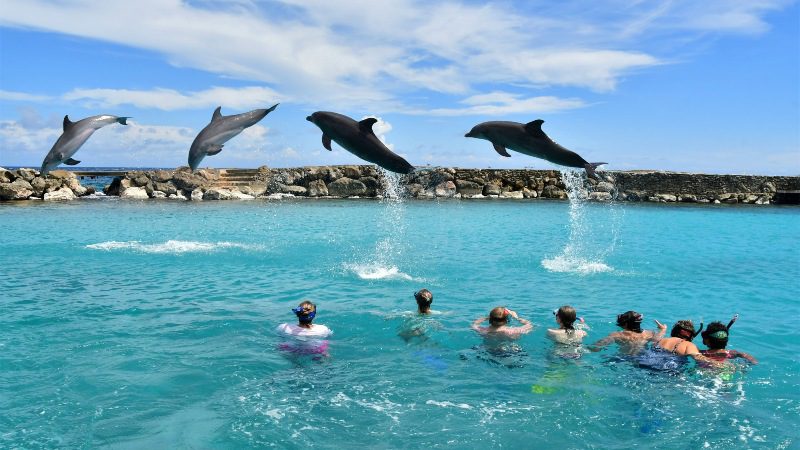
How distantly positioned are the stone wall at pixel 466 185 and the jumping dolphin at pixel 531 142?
132 ft

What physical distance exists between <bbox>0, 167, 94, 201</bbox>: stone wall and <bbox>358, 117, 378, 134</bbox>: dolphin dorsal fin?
1718 inches

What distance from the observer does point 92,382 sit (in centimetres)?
756

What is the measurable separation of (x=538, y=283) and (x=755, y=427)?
8115mm

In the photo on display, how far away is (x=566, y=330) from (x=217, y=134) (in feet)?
19.6

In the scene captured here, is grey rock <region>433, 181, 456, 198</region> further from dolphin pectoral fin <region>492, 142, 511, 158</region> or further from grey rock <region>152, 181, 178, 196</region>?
dolphin pectoral fin <region>492, 142, 511, 158</region>

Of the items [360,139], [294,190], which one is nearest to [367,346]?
[360,139]

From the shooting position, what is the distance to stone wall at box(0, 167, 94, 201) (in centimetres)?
4134

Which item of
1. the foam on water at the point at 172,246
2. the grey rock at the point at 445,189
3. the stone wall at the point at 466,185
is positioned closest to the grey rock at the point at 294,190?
the stone wall at the point at 466,185

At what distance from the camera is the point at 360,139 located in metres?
6.78

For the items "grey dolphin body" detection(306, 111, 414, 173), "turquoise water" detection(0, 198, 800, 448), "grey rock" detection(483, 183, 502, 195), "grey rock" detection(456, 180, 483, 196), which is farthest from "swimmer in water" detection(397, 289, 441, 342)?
"grey rock" detection(483, 183, 502, 195)

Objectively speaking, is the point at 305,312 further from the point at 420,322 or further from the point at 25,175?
the point at 25,175

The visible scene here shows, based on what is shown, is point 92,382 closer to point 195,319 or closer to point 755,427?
point 195,319

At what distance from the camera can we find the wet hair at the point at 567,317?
8.62 meters

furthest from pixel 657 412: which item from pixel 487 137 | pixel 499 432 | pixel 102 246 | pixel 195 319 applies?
pixel 102 246
